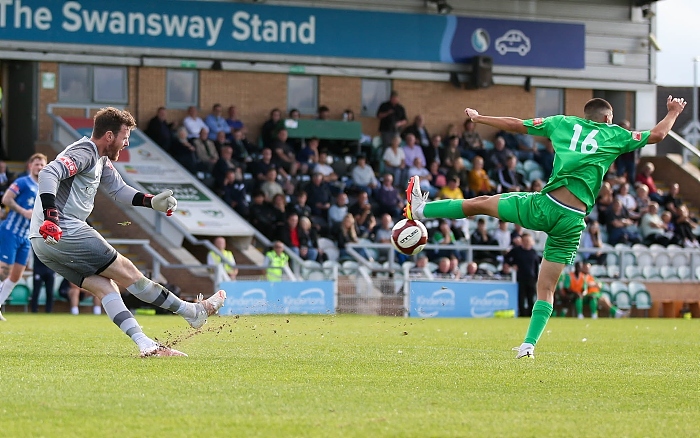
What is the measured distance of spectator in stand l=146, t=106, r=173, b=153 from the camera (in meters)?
27.4

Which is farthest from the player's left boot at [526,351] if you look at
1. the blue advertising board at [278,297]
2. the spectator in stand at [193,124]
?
the spectator in stand at [193,124]

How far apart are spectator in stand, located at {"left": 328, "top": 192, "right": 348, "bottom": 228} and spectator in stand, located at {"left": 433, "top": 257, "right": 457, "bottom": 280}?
2.94m

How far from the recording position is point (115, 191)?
32.5 feet

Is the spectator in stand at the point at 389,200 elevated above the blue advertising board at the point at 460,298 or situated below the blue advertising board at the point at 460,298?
above

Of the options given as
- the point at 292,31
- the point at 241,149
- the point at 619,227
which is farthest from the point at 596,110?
the point at 292,31

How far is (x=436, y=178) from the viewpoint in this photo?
28.8 m

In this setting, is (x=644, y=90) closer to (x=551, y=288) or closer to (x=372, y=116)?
(x=372, y=116)

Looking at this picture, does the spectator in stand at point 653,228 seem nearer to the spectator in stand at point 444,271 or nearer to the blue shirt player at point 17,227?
the spectator in stand at point 444,271

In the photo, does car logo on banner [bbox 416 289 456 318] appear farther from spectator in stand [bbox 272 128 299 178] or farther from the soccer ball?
the soccer ball

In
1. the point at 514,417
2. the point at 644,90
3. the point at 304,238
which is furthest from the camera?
the point at 644,90

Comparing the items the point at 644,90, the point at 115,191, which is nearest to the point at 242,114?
the point at 644,90

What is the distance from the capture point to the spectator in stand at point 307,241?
24.7m

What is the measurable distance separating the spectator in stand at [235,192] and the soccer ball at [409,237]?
15604mm

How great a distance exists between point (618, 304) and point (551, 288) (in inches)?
655
